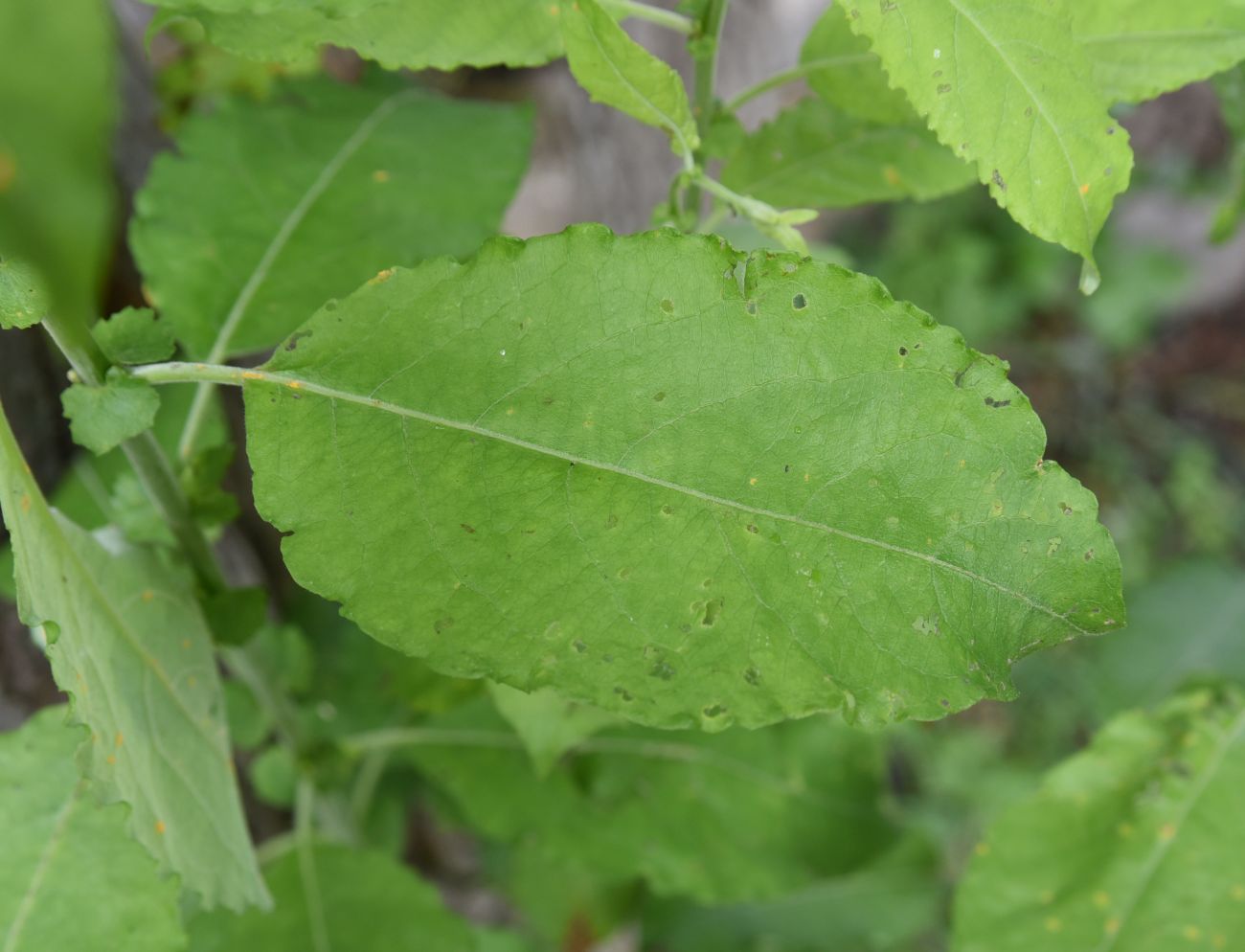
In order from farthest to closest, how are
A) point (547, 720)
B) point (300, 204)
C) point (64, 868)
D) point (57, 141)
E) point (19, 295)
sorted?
point (300, 204), point (547, 720), point (64, 868), point (19, 295), point (57, 141)

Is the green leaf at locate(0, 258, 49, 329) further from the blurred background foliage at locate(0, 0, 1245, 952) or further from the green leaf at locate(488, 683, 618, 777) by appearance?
the green leaf at locate(488, 683, 618, 777)

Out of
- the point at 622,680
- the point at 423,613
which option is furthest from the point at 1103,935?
the point at 423,613

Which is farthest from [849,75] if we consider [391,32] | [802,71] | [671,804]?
[671,804]

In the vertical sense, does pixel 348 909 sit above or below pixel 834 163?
below

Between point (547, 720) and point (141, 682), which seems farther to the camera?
point (547, 720)

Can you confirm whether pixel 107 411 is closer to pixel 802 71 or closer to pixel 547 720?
pixel 547 720

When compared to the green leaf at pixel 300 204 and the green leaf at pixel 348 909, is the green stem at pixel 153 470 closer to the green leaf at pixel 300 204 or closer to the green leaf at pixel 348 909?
the green leaf at pixel 300 204

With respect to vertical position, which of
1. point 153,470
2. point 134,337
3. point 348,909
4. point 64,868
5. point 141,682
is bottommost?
point 348,909
